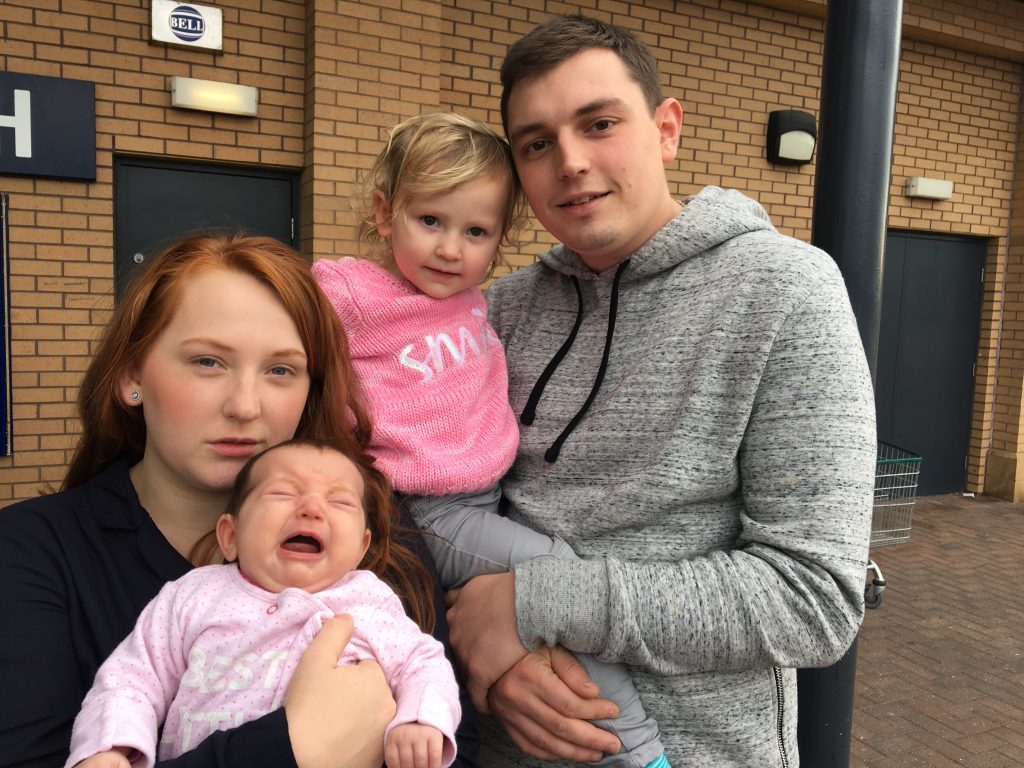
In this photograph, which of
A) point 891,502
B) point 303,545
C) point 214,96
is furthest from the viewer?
point 891,502

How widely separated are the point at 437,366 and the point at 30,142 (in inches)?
161

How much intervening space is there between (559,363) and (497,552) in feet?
1.59

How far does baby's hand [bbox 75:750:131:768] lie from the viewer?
1262 millimetres

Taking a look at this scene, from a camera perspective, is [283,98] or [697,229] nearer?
[697,229]

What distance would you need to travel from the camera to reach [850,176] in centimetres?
246

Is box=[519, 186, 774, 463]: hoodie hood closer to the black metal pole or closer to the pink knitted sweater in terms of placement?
the pink knitted sweater

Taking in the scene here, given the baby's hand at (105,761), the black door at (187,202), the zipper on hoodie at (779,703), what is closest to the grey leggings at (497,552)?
the zipper on hoodie at (779,703)

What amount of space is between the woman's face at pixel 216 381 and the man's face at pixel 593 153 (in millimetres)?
686

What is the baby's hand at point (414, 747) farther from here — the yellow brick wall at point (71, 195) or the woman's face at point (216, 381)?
the yellow brick wall at point (71, 195)

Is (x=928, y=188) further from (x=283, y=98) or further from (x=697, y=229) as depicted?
(x=697, y=229)

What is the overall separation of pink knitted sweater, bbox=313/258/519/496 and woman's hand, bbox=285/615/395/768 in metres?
0.60

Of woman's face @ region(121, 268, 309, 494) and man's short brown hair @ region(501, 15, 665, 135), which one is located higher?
man's short brown hair @ region(501, 15, 665, 135)

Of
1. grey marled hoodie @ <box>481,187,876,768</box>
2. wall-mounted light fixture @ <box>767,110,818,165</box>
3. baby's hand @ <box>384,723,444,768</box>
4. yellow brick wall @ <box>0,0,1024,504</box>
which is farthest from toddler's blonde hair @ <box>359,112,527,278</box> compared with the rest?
wall-mounted light fixture @ <box>767,110,818,165</box>

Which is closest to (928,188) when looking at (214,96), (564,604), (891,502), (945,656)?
(891,502)
